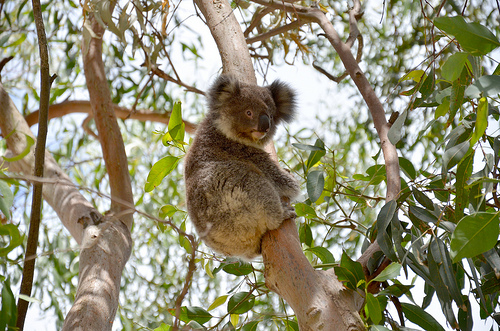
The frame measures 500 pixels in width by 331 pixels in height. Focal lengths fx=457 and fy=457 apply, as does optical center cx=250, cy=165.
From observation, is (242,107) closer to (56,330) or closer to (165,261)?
(165,261)

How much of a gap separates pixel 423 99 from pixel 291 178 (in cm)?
83

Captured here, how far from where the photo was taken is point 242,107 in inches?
100

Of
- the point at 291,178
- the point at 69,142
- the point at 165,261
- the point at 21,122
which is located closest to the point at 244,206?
the point at 291,178

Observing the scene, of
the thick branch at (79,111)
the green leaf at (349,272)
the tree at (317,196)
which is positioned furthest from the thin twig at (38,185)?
the thick branch at (79,111)

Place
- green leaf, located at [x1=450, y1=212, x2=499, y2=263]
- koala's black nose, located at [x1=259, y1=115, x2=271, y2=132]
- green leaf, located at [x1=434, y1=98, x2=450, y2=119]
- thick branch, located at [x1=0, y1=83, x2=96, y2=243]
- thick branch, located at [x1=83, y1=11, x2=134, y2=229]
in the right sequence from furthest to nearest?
1. thick branch, located at [x1=83, y1=11, x2=134, y2=229]
2. thick branch, located at [x1=0, y1=83, x2=96, y2=243]
3. koala's black nose, located at [x1=259, y1=115, x2=271, y2=132]
4. green leaf, located at [x1=434, y1=98, x2=450, y2=119]
5. green leaf, located at [x1=450, y1=212, x2=499, y2=263]

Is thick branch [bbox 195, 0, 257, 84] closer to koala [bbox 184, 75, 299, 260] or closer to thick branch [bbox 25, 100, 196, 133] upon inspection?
koala [bbox 184, 75, 299, 260]

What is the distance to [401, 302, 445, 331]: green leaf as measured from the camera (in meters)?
1.65

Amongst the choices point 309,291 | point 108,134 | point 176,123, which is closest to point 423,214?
point 309,291

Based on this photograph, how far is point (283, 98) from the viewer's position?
9.28 ft

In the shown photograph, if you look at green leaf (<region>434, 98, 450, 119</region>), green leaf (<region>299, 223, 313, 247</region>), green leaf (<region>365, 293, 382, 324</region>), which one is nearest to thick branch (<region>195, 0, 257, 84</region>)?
green leaf (<region>299, 223, 313, 247</region>)

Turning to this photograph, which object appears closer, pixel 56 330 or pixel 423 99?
pixel 423 99

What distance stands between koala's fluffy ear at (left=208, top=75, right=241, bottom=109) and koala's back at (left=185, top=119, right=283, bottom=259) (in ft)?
0.57

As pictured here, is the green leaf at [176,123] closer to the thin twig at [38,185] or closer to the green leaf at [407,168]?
the thin twig at [38,185]

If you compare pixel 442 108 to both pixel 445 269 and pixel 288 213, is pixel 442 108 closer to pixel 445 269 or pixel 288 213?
pixel 445 269
